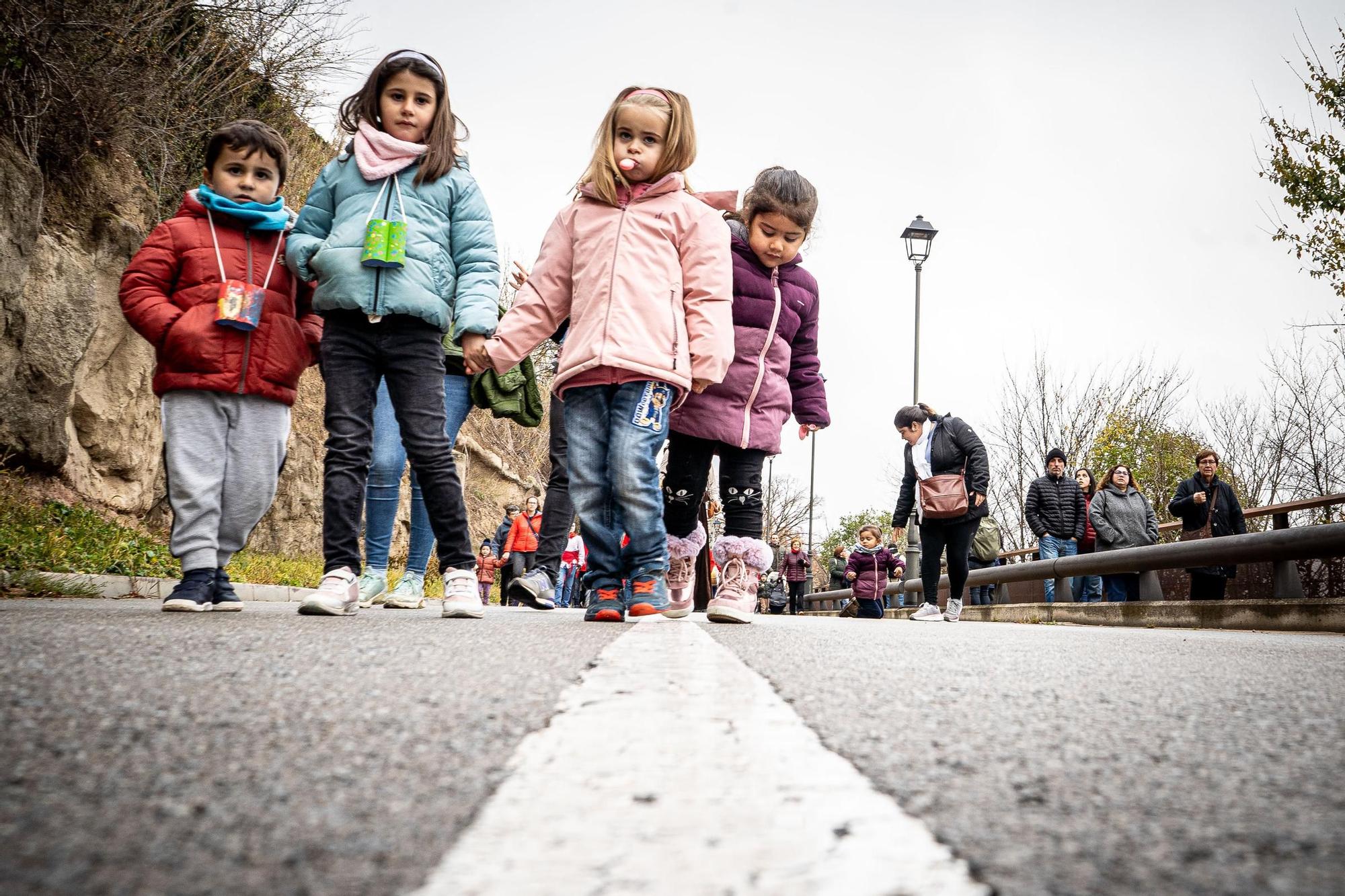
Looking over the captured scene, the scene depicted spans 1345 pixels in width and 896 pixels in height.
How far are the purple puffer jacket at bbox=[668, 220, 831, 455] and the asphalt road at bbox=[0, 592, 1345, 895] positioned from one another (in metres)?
2.65

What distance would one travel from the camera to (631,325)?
4.39m

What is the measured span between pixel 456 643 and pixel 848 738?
144 cm

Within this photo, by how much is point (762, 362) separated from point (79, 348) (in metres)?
6.33

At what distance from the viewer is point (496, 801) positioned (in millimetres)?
1065

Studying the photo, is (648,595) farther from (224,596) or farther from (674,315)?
(224,596)

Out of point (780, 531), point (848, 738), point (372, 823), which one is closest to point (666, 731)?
point (848, 738)

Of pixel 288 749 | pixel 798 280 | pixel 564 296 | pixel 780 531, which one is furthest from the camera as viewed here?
pixel 780 531

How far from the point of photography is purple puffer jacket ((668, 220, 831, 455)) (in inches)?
201

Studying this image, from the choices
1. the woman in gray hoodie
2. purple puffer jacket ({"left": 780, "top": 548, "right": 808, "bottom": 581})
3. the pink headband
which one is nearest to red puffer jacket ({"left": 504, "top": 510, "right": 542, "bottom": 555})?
the woman in gray hoodie

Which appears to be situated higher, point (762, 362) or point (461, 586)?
point (762, 362)

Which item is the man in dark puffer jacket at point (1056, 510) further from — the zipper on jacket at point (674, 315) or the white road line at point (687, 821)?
the white road line at point (687, 821)

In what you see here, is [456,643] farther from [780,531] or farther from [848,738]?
[780,531]

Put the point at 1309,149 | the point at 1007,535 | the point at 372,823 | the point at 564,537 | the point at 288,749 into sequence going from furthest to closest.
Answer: the point at 1007,535 → the point at 1309,149 → the point at 564,537 → the point at 288,749 → the point at 372,823

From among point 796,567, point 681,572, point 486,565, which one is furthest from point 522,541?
point 796,567
